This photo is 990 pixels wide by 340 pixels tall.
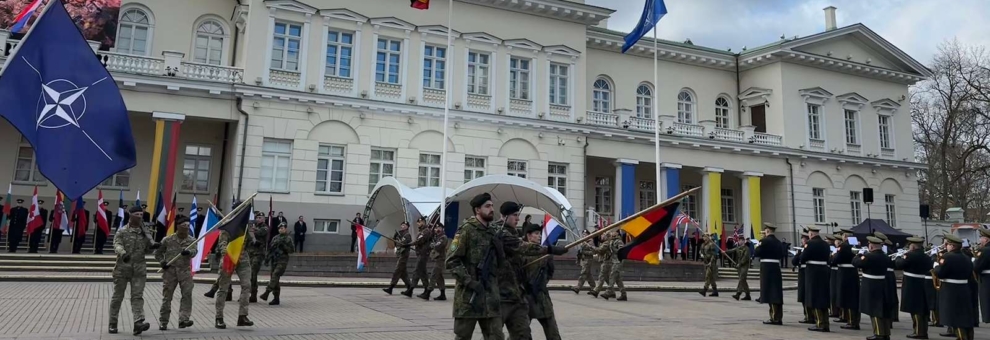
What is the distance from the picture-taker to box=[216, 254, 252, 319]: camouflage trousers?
964cm

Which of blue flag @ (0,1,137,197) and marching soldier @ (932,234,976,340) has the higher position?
blue flag @ (0,1,137,197)

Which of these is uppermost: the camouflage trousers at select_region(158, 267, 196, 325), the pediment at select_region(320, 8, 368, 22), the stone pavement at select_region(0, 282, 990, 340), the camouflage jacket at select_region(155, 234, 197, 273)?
the pediment at select_region(320, 8, 368, 22)

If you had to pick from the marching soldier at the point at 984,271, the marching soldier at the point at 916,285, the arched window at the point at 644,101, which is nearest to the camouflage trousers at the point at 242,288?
the marching soldier at the point at 916,285

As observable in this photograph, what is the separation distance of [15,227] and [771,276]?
22.0 meters

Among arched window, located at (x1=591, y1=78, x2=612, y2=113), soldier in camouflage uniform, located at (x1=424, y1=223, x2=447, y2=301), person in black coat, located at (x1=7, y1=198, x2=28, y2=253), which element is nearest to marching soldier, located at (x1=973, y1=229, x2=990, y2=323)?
soldier in camouflage uniform, located at (x1=424, y1=223, x2=447, y2=301)

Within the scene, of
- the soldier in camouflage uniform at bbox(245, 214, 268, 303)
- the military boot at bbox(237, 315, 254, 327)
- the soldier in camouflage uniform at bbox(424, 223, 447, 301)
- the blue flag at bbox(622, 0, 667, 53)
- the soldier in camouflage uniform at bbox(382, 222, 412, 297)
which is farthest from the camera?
the blue flag at bbox(622, 0, 667, 53)

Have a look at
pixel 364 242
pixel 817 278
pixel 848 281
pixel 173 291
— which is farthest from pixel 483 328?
pixel 364 242

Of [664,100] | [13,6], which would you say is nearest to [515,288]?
[13,6]

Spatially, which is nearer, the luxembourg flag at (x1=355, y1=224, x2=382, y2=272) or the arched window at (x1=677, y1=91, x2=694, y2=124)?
the luxembourg flag at (x1=355, y1=224, x2=382, y2=272)

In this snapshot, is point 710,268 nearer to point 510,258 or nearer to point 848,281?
point 848,281

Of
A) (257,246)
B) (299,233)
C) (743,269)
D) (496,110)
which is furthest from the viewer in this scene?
(496,110)

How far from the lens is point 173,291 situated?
9.35m

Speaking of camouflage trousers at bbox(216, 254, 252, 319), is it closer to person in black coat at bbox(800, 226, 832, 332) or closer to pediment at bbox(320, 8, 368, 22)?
person in black coat at bbox(800, 226, 832, 332)

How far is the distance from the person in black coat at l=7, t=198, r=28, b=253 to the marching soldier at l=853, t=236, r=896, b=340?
2304cm
